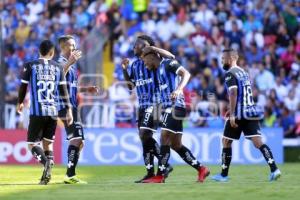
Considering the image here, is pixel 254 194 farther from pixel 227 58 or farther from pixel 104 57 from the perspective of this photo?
pixel 104 57

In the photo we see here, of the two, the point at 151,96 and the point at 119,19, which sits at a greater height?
the point at 119,19

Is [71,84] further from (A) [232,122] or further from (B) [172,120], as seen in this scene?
(A) [232,122]

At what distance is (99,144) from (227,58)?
27.3 feet

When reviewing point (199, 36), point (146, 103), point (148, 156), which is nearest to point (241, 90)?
point (146, 103)

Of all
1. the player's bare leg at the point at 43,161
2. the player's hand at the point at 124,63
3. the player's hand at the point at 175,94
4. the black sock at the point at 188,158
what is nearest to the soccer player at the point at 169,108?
the black sock at the point at 188,158

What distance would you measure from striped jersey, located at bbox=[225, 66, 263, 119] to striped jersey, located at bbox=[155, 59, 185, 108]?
86 cm

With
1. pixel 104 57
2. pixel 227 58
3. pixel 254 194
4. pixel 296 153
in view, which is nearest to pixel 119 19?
pixel 104 57

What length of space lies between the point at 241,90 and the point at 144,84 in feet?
5.21

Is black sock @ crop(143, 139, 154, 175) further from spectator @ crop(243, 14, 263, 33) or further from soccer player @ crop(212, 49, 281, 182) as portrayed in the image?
Result: spectator @ crop(243, 14, 263, 33)

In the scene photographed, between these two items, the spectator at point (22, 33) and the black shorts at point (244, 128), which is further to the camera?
the spectator at point (22, 33)

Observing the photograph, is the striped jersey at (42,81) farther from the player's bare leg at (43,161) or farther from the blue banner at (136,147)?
the blue banner at (136,147)

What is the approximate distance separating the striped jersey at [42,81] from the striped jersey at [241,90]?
2685 millimetres

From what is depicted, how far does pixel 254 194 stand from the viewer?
11695mm

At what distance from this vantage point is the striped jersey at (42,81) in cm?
1384
